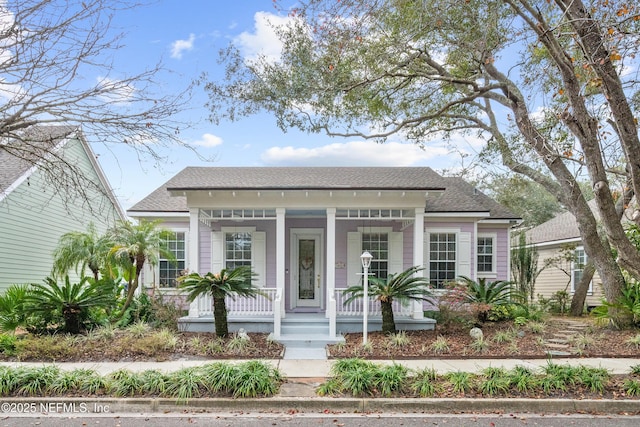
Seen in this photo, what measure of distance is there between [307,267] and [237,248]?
1982 mm

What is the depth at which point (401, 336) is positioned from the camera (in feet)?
31.5

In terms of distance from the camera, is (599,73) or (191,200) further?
(191,200)

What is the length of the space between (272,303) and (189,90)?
588cm

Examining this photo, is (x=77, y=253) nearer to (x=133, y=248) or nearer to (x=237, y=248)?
(x=133, y=248)

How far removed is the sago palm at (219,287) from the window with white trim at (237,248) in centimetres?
294

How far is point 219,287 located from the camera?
9367mm

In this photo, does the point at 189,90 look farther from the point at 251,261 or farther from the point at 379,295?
the point at 251,261

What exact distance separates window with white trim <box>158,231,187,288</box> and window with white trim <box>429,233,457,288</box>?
6.91 m

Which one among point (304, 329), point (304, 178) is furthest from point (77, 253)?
point (304, 329)

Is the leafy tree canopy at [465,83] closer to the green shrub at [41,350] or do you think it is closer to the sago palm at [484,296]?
the sago palm at [484,296]

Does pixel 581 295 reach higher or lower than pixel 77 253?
lower

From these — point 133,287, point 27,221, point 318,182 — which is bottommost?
point 133,287

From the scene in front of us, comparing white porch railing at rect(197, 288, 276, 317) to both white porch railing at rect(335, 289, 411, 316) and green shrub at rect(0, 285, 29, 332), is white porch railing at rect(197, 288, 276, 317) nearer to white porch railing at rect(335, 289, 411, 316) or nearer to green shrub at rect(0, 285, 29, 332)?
white porch railing at rect(335, 289, 411, 316)

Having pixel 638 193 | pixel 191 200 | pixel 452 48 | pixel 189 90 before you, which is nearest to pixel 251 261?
pixel 191 200
